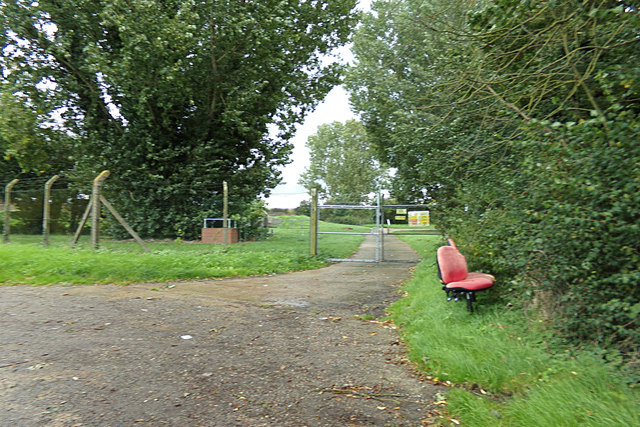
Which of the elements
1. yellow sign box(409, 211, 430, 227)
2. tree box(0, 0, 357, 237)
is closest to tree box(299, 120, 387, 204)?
tree box(0, 0, 357, 237)

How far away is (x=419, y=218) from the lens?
527 inches

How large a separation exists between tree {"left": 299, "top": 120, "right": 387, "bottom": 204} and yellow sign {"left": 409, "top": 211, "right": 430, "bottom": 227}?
119ft

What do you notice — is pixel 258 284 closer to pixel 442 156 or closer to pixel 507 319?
pixel 442 156

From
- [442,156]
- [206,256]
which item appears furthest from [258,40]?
[442,156]

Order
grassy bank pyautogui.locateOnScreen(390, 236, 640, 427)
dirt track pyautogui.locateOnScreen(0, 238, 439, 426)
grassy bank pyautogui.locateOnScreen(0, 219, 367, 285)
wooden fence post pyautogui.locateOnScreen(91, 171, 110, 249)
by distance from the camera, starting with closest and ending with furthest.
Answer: grassy bank pyautogui.locateOnScreen(390, 236, 640, 427)
dirt track pyautogui.locateOnScreen(0, 238, 439, 426)
grassy bank pyautogui.locateOnScreen(0, 219, 367, 285)
wooden fence post pyautogui.locateOnScreen(91, 171, 110, 249)

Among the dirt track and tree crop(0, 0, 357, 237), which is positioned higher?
tree crop(0, 0, 357, 237)

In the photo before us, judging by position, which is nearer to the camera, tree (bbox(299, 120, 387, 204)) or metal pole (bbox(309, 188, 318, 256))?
metal pole (bbox(309, 188, 318, 256))

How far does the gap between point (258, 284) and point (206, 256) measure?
2.62m

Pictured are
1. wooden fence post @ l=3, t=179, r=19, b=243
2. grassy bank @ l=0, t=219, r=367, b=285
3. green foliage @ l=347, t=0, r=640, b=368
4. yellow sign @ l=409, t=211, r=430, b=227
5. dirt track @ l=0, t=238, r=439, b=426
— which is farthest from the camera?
yellow sign @ l=409, t=211, r=430, b=227

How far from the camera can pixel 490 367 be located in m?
3.79

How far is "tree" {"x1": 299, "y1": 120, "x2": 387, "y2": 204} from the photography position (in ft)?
174

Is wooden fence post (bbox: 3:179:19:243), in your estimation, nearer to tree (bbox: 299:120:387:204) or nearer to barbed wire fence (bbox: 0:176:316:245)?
barbed wire fence (bbox: 0:176:316:245)

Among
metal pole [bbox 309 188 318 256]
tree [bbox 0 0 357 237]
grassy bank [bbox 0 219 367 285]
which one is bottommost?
grassy bank [bbox 0 219 367 285]

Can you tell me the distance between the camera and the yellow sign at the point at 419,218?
1329 cm
